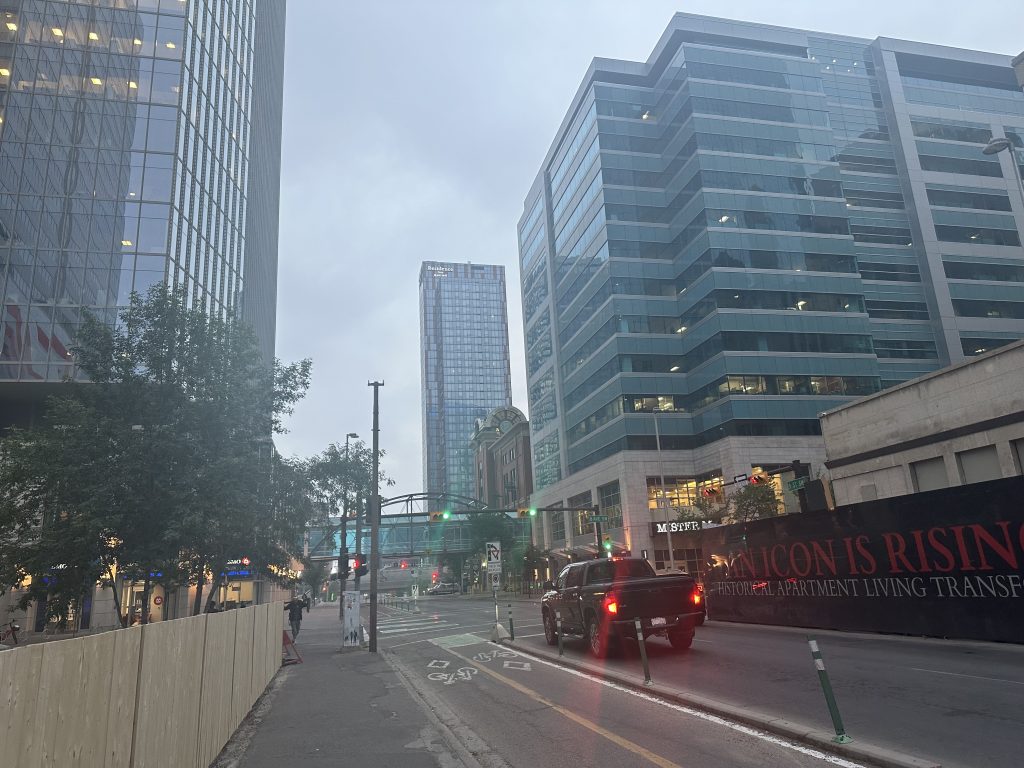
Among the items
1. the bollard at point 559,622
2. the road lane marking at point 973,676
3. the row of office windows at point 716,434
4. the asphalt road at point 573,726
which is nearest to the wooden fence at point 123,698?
the asphalt road at point 573,726

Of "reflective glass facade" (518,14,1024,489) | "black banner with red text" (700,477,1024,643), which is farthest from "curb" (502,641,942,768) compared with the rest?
"reflective glass facade" (518,14,1024,489)

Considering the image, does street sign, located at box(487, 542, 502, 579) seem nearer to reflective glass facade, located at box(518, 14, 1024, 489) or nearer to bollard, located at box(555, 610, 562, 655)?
bollard, located at box(555, 610, 562, 655)

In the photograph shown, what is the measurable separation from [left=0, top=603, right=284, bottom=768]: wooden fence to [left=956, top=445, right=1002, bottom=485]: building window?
23340 mm

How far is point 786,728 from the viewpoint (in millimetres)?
7414

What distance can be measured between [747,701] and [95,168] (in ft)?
157

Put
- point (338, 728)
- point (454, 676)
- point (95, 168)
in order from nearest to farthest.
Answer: point (338, 728), point (454, 676), point (95, 168)

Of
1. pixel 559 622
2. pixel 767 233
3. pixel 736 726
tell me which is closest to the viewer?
pixel 736 726

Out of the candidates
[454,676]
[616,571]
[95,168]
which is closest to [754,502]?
[616,571]

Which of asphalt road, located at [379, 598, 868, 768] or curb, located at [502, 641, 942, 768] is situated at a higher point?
curb, located at [502, 641, 942, 768]

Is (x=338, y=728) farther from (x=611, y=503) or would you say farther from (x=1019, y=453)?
(x=611, y=503)

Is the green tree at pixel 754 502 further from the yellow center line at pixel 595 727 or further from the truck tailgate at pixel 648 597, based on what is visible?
the yellow center line at pixel 595 727

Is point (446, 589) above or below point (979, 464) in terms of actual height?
below

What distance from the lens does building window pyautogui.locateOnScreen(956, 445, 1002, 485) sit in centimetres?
2178

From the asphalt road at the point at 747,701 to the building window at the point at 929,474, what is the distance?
11.1 metres
